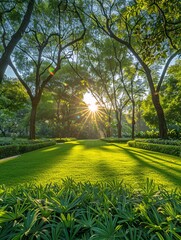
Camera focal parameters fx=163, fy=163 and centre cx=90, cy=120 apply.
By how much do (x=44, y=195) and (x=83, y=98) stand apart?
3224cm

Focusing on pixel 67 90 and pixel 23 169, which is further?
pixel 67 90

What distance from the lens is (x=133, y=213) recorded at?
54.7 inches

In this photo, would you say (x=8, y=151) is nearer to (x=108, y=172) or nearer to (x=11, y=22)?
(x=108, y=172)

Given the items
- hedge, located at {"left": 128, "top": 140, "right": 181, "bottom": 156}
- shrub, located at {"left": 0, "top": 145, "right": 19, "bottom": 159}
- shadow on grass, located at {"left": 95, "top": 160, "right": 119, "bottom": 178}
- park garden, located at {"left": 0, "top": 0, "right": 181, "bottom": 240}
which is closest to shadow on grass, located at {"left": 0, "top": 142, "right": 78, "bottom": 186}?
park garden, located at {"left": 0, "top": 0, "right": 181, "bottom": 240}

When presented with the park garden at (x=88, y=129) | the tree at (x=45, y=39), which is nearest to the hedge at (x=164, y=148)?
the park garden at (x=88, y=129)

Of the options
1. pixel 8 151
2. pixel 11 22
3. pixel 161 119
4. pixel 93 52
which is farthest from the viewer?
pixel 93 52

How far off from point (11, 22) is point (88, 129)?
35.3 m

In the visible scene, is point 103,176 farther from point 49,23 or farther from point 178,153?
point 49,23

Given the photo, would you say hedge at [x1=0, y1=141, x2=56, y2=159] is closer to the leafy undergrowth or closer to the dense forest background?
the dense forest background

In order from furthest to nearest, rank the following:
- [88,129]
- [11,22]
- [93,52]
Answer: [88,129] → [93,52] → [11,22]

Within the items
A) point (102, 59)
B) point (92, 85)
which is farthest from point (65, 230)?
point (92, 85)

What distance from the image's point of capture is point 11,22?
43.2 ft

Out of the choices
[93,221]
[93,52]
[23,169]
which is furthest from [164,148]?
[93,52]

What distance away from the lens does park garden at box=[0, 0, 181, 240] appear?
136cm
